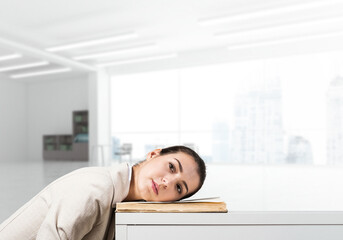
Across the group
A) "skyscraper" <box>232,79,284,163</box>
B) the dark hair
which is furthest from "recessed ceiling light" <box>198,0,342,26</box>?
the dark hair

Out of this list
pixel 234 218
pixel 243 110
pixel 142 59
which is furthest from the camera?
pixel 142 59

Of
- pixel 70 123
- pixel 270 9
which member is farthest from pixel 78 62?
pixel 270 9

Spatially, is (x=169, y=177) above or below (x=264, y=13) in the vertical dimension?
below

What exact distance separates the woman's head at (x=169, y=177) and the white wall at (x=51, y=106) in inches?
499

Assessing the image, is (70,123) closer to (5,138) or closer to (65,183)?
(5,138)

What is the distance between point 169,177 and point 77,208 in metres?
0.35

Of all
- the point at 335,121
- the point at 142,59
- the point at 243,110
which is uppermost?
the point at 142,59

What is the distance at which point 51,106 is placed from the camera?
47.5ft

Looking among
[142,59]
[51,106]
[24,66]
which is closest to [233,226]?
[142,59]

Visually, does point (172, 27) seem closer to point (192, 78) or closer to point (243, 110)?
point (192, 78)

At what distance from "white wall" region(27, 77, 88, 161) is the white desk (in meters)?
12.9

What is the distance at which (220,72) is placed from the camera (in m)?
10.9

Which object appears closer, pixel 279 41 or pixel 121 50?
pixel 279 41

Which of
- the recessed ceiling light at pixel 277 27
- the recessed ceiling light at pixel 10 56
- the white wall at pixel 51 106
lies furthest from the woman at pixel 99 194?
the white wall at pixel 51 106
